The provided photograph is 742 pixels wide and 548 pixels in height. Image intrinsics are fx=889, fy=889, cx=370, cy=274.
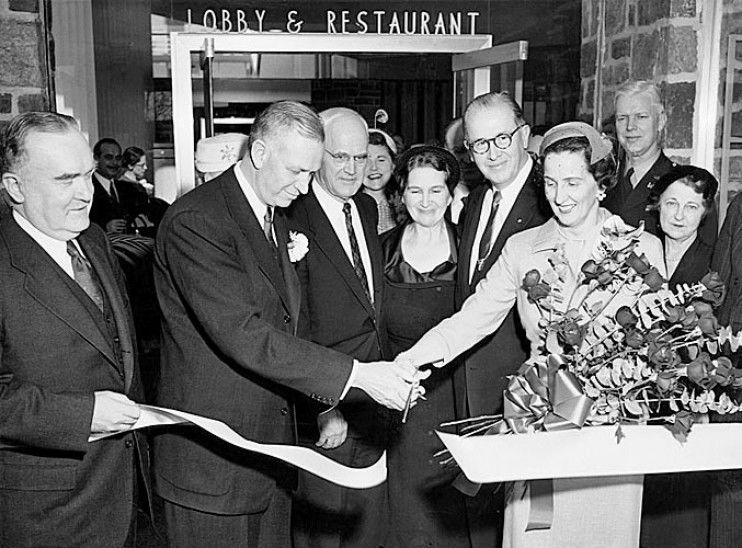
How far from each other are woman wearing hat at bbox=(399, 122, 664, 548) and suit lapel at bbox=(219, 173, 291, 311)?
0.55 m

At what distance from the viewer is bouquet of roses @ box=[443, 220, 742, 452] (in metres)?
2.19

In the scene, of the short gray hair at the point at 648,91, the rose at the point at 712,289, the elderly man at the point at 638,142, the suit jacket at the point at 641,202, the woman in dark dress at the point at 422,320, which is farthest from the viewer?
the short gray hair at the point at 648,91

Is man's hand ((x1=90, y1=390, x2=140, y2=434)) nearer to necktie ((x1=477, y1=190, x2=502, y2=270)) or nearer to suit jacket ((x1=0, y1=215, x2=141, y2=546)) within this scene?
suit jacket ((x1=0, y1=215, x2=141, y2=546))

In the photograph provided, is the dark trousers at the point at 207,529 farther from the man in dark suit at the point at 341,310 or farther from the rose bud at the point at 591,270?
the rose bud at the point at 591,270

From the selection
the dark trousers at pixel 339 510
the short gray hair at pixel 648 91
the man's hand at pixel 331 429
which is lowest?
the dark trousers at pixel 339 510

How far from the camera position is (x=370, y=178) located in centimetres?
436

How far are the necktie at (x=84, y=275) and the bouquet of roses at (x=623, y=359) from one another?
3.82 ft

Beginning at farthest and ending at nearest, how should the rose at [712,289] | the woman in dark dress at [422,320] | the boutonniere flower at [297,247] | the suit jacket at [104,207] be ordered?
the suit jacket at [104,207], the woman in dark dress at [422,320], the boutonniere flower at [297,247], the rose at [712,289]

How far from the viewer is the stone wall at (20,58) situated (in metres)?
4.26

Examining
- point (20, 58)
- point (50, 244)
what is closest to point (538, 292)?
point (50, 244)

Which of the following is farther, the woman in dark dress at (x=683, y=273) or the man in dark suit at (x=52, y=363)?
the woman in dark dress at (x=683, y=273)

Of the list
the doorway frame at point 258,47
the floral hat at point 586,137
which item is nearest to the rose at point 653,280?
the floral hat at point 586,137

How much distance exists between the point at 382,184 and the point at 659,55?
5.02 feet

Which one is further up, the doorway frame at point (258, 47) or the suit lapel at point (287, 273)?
the doorway frame at point (258, 47)
